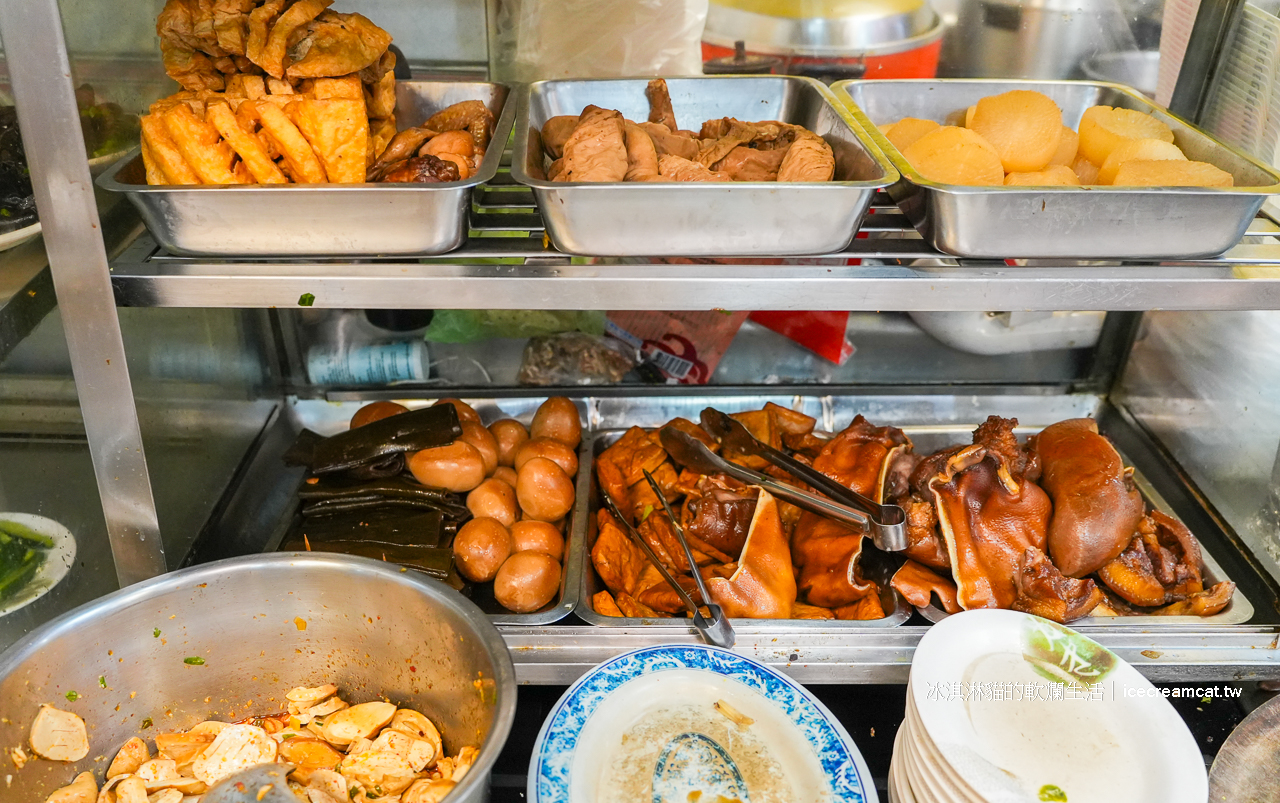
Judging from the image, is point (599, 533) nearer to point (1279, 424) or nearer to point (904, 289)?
point (904, 289)

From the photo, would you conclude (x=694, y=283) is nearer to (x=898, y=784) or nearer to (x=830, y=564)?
(x=830, y=564)

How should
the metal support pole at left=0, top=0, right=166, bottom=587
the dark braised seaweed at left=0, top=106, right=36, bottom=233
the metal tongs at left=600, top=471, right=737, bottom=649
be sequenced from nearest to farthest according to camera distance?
the metal support pole at left=0, top=0, right=166, bottom=587 → the dark braised seaweed at left=0, top=106, right=36, bottom=233 → the metal tongs at left=600, top=471, right=737, bottom=649

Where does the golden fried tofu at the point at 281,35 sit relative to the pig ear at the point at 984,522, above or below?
above

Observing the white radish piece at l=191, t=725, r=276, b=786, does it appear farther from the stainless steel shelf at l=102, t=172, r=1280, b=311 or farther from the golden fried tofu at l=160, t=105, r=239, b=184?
the golden fried tofu at l=160, t=105, r=239, b=184

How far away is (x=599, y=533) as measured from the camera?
187 centimetres

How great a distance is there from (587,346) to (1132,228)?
1265mm

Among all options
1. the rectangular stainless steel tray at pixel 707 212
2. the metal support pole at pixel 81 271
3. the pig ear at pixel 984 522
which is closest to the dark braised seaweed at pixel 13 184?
the metal support pole at pixel 81 271

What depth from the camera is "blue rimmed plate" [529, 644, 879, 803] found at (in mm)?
1341

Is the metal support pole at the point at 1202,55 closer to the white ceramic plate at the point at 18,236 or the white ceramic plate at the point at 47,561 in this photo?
the white ceramic plate at the point at 18,236

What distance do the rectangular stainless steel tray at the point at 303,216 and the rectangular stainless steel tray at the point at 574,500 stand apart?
0.67 meters

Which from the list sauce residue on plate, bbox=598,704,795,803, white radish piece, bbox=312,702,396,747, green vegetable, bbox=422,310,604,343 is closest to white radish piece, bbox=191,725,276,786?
white radish piece, bbox=312,702,396,747

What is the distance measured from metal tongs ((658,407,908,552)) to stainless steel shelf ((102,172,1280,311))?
1.38 ft

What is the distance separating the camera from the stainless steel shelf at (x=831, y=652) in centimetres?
161

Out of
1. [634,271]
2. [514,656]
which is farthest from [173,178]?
[514,656]
